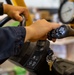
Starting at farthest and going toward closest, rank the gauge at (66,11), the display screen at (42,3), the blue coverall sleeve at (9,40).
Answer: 1. the display screen at (42,3)
2. the gauge at (66,11)
3. the blue coverall sleeve at (9,40)

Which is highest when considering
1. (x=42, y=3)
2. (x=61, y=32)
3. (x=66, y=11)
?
(x=61, y=32)

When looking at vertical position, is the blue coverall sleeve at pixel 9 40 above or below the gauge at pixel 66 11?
above

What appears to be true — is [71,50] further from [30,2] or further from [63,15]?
[30,2]

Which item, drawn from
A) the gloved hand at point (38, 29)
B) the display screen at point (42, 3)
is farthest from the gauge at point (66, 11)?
the display screen at point (42, 3)

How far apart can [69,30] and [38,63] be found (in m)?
0.16

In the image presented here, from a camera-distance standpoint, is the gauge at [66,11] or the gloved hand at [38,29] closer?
the gloved hand at [38,29]

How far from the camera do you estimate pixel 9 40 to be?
0.54m

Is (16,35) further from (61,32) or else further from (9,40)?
(61,32)

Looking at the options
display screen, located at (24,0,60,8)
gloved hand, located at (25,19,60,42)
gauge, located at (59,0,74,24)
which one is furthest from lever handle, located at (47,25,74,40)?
display screen, located at (24,0,60,8)

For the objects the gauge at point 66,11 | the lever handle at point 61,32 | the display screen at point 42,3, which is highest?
the lever handle at point 61,32

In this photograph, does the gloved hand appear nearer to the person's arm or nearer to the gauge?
the person's arm

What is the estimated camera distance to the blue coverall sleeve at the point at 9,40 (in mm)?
541

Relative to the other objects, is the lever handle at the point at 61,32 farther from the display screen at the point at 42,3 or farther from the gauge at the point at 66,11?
the display screen at the point at 42,3

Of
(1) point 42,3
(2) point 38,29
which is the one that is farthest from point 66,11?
(1) point 42,3
